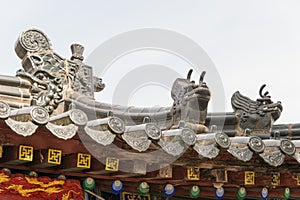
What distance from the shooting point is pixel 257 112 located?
22.9ft

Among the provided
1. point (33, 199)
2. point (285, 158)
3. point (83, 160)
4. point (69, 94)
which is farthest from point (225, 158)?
point (69, 94)

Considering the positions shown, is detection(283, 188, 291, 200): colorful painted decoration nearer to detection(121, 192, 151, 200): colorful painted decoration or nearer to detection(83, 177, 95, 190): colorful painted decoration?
detection(121, 192, 151, 200): colorful painted decoration

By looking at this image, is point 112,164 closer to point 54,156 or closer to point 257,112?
point 54,156

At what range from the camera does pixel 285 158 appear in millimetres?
5211

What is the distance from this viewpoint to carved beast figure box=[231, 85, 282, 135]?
689 cm

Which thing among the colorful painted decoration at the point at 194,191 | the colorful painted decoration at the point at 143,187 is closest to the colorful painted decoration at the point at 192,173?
the colorful painted decoration at the point at 194,191

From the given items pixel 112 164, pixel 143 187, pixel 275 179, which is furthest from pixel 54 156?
pixel 275 179

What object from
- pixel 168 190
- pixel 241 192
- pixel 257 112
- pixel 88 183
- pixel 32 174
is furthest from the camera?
pixel 257 112

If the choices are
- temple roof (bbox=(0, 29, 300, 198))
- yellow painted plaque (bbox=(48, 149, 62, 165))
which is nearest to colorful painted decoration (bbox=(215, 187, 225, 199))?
temple roof (bbox=(0, 29, 300, 198))

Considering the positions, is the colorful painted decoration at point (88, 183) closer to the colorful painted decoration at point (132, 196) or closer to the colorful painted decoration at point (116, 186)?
the colorful painted decoration at point (116, 186)

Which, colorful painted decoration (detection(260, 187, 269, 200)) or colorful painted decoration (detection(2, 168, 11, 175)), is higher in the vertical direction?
colorful painted decoration (detection(2, 168, 11, 175))

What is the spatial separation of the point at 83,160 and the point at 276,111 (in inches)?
120

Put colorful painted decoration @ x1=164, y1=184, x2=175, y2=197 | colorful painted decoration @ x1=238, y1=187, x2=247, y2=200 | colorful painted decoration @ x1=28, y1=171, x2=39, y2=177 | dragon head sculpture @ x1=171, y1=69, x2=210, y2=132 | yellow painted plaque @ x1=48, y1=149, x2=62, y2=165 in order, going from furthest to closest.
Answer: dragon head sculpture @ x1=171, y1=69, x2=210, y2=132 → colorful painted decoration @ x1=238, y1=187, x2=247, y2=200 → colorful painted decoration @ x1=164, y1=184, x2=175, y2=197 → colorful painted decoration @ x1=28, y1=171, x2=39, y2=177 → yellow painted plaque @ x1=48, y1=149, x2=62, y2=165

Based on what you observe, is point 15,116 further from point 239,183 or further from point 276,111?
point 276,111
